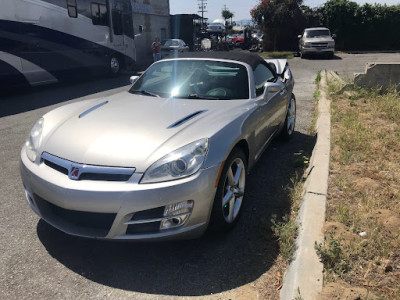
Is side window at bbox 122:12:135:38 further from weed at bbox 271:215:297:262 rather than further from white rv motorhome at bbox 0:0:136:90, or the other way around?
weed at bbox 271:215:297:262

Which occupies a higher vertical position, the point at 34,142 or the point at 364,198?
the point at 34,142

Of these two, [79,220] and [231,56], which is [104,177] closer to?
[79,220]

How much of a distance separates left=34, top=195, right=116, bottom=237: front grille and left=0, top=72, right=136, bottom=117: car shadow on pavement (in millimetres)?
6193

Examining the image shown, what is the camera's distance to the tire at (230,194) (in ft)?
8.91

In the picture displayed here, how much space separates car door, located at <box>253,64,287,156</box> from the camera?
3729mm

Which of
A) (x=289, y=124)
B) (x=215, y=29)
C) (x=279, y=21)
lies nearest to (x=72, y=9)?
(x=289, y=124)

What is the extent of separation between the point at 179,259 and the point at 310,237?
3.33ft

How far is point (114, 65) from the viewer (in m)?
14.8

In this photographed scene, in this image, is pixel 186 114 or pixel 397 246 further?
pixel 186 114

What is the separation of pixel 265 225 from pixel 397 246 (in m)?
1.00

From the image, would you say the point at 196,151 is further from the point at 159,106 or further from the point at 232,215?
the point at 159,106

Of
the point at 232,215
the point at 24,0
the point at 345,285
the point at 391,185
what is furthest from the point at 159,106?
the point at 24,0

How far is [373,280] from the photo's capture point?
225cm

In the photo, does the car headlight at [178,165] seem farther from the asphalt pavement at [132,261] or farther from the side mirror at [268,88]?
the side mirror at [268,88]
